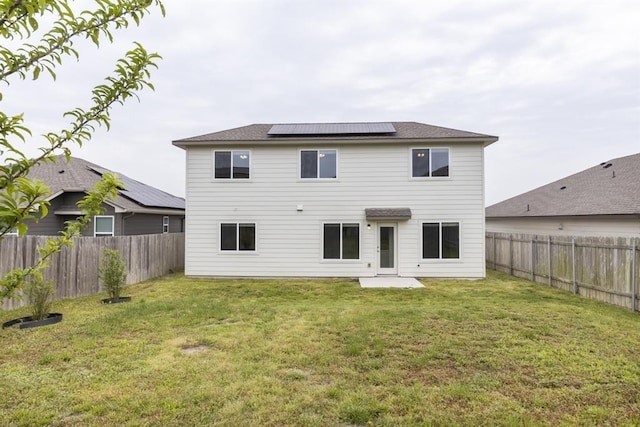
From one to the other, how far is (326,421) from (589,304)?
8216mm

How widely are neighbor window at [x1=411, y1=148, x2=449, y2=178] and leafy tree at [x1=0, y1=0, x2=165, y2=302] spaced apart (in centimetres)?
1085

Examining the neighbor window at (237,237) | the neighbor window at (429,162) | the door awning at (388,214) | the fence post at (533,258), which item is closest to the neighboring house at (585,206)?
the fence post at (533,258)

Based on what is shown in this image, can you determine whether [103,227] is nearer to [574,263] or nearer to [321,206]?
[321,206]

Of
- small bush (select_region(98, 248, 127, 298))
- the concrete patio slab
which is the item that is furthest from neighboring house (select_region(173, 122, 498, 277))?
small bush (select_region(98, 248, 127, 298))

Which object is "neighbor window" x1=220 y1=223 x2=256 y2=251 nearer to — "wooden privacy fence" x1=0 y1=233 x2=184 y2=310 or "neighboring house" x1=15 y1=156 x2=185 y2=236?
"wooden privacy fence" x1=0 y1=233 x2=184 y2=310

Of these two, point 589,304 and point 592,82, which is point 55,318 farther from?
point 592,82

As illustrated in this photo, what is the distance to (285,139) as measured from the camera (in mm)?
11672

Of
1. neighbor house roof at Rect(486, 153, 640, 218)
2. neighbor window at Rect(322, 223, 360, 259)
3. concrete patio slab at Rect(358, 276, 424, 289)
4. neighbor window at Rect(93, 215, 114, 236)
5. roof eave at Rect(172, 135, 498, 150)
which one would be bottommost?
concrete patio slab at Rect(358, 276, 424, 289)

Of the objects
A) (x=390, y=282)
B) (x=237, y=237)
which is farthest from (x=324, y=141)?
(x=390, y=282)

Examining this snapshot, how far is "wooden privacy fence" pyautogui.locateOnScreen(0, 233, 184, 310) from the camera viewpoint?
7285 millimetres

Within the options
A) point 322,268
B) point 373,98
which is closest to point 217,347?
point 322,268

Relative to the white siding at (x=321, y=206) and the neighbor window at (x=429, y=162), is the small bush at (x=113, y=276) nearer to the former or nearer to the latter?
the white siding at (x=321, y=206)

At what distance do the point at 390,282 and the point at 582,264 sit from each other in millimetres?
5444

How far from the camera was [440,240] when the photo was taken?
11.7 meters
